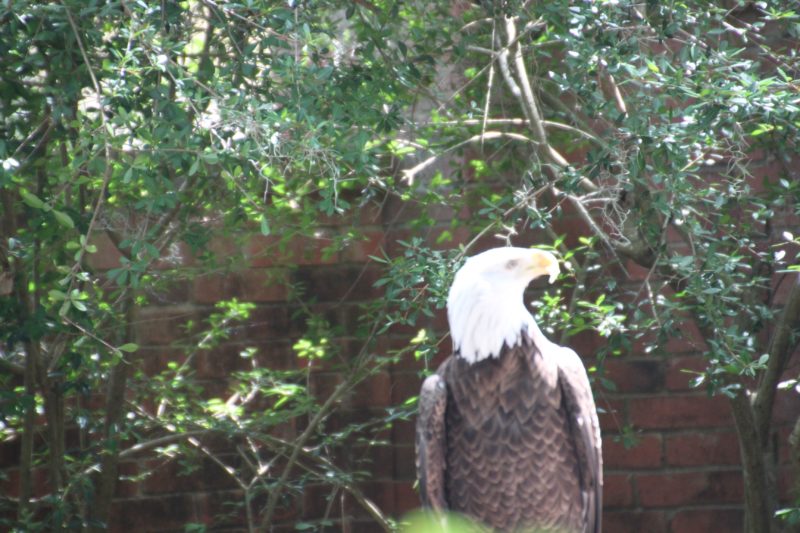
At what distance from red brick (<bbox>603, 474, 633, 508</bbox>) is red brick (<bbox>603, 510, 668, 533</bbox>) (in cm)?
3

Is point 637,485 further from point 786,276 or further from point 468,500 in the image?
point 468,500

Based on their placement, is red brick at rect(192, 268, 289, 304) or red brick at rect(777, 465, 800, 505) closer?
red brick at rect(777, 465, 800, 505)

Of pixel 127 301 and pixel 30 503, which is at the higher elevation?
pixel 127 301

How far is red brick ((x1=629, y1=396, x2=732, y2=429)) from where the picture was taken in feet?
11.6

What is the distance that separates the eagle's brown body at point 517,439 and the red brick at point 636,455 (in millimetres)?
970

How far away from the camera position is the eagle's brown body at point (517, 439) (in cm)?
254

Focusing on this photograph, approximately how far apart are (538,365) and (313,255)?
131 centimetres

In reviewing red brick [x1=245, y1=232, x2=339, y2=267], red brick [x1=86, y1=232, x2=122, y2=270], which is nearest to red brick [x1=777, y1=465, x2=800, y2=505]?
red brick [x1=245, y1=232, x2=339, y2=267]

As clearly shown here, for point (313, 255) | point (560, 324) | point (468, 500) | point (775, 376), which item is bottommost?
point (468, 500)

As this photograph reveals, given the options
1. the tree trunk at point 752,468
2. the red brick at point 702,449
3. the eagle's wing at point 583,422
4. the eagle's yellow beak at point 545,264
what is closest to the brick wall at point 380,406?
the red brick at point 702,449

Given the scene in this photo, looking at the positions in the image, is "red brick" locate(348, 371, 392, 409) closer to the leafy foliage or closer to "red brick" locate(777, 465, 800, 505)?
the leafy foliage

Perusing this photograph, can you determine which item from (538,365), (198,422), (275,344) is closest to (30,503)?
(198,422)

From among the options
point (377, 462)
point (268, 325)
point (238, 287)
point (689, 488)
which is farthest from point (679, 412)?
point (238, 287)

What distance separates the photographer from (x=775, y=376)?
9.39 feet
